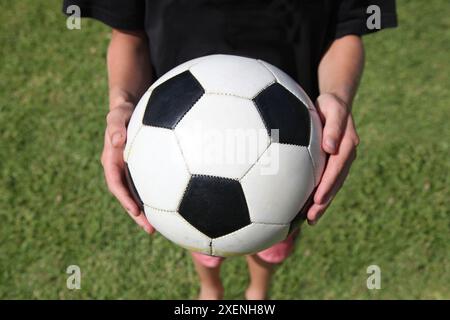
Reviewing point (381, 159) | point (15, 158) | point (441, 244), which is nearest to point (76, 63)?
point (15, 158)

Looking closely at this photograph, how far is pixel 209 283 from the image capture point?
277 centimetres

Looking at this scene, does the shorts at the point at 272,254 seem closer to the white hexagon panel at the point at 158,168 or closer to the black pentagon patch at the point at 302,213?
the black pentagon patch at the point at 302,213

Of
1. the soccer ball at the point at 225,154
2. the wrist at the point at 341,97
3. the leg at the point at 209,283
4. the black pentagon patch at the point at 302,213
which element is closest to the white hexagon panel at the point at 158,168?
the soccer ball at the point at 225,154

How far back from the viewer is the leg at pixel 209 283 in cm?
264

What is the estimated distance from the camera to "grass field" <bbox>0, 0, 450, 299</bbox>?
3.01 metres

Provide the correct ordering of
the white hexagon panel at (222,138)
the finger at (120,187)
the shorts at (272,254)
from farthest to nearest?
the shorts at (272,254)
the finger at (120,187)
the white hexagon panel at (222,138)

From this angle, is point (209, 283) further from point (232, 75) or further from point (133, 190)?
point (232, 75)

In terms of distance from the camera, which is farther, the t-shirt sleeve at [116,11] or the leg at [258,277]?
the leg at [258,277]

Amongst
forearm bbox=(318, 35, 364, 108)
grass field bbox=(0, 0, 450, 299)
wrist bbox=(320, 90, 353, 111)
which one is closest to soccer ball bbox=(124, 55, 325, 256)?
wrist bbox=(320, 90, 353, 111)

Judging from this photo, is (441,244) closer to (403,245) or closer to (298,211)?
(403,245)

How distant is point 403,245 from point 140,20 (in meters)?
2.20

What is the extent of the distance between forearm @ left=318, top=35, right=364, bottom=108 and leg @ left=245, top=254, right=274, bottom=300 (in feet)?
3.54

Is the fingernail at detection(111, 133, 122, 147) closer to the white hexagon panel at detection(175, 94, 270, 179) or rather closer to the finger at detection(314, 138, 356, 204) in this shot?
the white hexagon panel at detection(175, 94, 270, 179)

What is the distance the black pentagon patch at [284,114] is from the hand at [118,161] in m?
0.50
